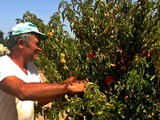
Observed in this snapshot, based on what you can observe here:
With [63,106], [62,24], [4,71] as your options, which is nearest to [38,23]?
[62,24]

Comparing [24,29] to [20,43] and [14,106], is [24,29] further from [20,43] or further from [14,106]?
[14,106]

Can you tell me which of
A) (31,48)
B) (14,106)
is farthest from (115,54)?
(14,106)

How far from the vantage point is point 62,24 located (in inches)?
129

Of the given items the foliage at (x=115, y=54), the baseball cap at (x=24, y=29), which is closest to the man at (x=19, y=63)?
the baseball cap at (x=24, y=29)

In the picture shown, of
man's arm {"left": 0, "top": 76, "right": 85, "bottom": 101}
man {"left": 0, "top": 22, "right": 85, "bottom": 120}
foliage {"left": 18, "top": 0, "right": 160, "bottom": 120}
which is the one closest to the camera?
man's arm {"left": 0, "top": 76, "right": 85, "bottom": 101}

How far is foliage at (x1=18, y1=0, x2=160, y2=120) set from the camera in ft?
8.52

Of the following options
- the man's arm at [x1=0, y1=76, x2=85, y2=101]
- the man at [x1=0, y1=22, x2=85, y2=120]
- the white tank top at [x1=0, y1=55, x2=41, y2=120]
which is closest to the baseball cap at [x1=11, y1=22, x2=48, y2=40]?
the man at [x1=0, y1=22, x2=85, y2=120]

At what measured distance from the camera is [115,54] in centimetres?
281

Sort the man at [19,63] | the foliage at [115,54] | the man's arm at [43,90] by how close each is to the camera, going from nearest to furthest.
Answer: the man's arm at [43,90], the foliage at [115,54], the man at [19,63]

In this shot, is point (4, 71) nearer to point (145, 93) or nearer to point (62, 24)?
point (62, 24)

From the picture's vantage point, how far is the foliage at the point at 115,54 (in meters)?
2.60

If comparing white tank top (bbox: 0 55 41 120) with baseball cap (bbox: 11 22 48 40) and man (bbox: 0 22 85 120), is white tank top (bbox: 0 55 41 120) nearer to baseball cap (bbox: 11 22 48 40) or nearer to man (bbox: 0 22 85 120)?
man (bbox: 0 22 85 120)

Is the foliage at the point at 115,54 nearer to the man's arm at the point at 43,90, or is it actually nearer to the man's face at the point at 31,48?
the man's arm at the point at 43,90

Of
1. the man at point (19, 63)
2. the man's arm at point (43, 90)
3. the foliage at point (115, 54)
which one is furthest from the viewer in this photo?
the man at point (19, 63)
